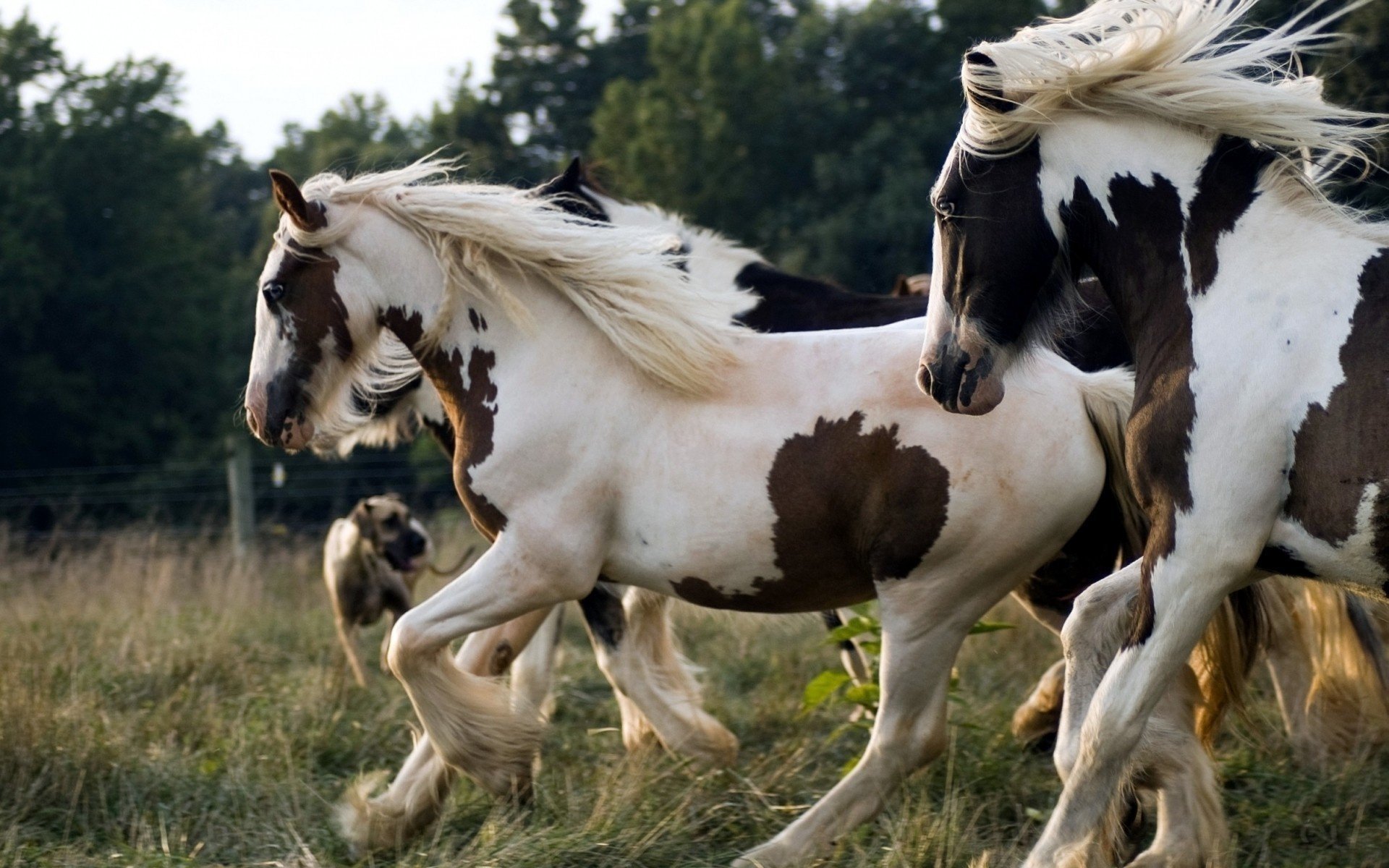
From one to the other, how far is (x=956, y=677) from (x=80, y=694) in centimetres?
363

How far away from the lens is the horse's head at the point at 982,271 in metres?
3.18

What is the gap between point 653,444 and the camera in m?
3.86

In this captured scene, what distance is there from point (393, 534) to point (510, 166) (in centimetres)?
2333

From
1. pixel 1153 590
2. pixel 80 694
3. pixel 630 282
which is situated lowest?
pixel 80 694

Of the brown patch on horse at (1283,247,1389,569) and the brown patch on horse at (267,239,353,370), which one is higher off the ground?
the brown patch on horse at (267,239,353,370)

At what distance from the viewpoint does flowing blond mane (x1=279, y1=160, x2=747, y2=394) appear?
3.93 metres

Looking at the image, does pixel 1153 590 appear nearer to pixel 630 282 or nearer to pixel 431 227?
pixel 630 282

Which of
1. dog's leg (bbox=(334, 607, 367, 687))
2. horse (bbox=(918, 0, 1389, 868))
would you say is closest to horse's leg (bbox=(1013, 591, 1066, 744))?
horse (bbox=(918, 0, 1389, 868))

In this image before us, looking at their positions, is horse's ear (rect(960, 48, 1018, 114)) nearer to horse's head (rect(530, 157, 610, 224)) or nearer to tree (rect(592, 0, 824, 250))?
horse's head (rect(530, 157, 610, 224))

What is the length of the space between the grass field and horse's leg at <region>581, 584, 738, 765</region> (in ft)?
0.39

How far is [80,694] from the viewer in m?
5.88

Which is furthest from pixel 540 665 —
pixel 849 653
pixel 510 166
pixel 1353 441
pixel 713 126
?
pixel 510 166

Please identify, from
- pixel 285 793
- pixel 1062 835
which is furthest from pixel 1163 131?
pixel 285 793

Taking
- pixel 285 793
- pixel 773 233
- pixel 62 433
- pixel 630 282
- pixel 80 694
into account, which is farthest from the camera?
pixel 773 233
